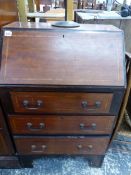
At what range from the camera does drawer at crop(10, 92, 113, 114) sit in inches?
34.4

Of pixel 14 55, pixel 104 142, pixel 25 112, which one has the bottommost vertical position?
pixel 104 142

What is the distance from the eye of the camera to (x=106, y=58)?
87 cm

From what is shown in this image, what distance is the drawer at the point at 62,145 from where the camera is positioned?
1097 millimetres

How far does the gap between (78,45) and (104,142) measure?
2.22 ft

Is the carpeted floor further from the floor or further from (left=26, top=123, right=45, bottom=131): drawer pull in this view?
(left=26, top=123, right=45, bottom=131): drawer pull

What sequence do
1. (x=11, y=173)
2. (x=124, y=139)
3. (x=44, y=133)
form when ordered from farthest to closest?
(x=124, y=139)
(x=11, y=173)
(x=44, y=133)

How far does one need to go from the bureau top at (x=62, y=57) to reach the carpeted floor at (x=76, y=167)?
816mm

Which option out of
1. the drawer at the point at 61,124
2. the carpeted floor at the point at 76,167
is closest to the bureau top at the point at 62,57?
the drawer at the point at 61,124

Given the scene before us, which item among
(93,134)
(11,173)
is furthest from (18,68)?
(11,173)

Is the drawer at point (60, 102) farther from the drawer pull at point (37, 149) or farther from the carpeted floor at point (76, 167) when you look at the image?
the carpeted floor at point (76, 167)

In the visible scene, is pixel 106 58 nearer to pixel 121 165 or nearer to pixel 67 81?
pixel 67 81

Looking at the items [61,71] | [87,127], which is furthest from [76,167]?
[61,71]

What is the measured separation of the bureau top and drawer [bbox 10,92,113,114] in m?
0.07

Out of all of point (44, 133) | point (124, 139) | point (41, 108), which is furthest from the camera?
point (124, 139)
